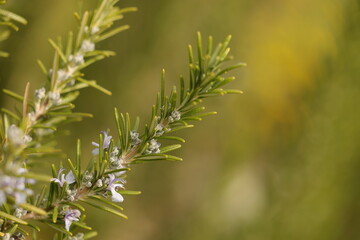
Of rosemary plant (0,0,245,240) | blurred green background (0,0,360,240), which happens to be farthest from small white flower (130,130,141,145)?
blurred green background (0,0,360,240)

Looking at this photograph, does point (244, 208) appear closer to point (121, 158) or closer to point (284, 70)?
point (284, 70)

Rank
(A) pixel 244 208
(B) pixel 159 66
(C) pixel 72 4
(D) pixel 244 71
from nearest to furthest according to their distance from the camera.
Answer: (C) pixel 72 4, (B) pixel 159 66, (A) pixel 244 208, (D) pixel 244 71

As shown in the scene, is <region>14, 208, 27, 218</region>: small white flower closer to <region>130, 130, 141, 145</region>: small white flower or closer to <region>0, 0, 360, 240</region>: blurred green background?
<region>130, 130, 141, 145</region>: small white flower

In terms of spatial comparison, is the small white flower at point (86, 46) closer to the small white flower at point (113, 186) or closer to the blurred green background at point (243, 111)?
the small white flower at point (113, 186)

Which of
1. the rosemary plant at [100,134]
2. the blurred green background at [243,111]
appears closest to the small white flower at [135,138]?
the rosemary plant at [100,134]

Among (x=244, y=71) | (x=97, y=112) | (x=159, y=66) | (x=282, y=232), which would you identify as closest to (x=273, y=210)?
(x=282, y=232)

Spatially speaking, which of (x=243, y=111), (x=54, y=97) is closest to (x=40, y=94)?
(x=54, y=97)

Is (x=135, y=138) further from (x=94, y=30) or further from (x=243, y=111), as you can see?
(x=243, y=111)

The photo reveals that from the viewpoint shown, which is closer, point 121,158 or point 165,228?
point 121,158
